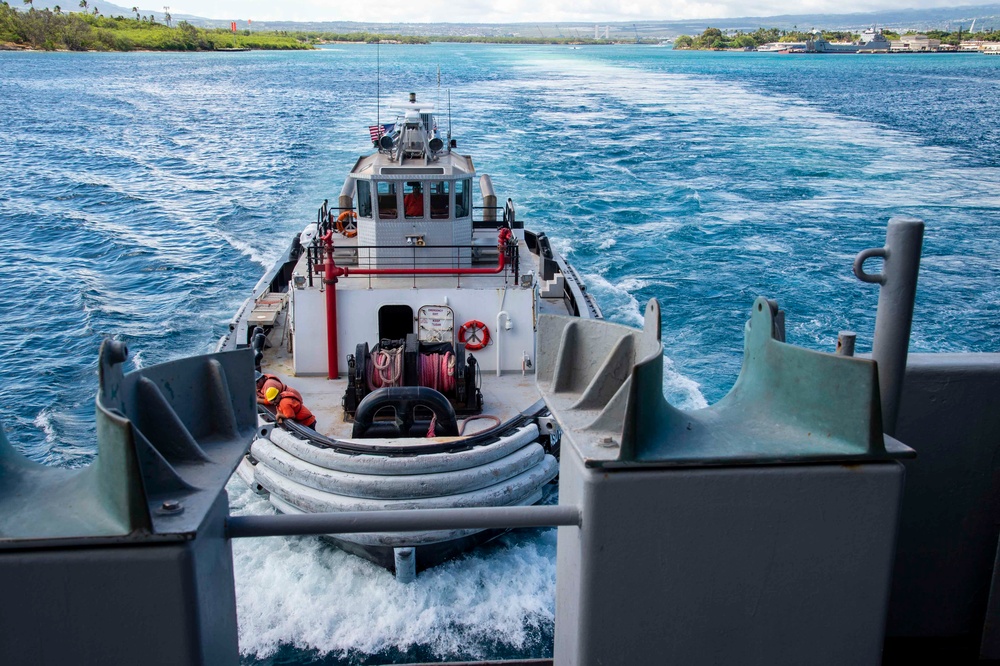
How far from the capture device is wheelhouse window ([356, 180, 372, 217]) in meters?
15.3

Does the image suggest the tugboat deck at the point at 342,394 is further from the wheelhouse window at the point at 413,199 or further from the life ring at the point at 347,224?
the life ring at the point at 347,224

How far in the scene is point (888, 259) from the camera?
2783 mm

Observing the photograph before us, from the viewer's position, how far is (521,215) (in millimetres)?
31469

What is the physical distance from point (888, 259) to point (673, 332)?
59.8 ft

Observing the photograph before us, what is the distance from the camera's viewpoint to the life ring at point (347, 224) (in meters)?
17.7

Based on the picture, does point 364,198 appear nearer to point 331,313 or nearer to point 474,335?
point 331,313

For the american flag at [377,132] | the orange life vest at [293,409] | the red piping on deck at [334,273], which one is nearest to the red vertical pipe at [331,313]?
the red piping on deck at [334,273]

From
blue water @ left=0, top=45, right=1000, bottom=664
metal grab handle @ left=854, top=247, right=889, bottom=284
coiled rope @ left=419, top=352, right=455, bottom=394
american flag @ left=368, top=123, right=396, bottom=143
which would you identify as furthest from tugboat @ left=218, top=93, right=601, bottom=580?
metal grab handle @ left=854, top=247, right=889, bottom=284

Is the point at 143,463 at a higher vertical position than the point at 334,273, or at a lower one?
higher

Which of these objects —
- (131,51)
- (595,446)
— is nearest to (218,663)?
(595,446)

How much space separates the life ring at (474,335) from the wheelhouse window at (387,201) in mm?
2846

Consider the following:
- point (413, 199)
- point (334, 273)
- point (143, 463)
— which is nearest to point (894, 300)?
point (143, 463)

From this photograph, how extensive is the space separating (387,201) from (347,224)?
3.94 meters

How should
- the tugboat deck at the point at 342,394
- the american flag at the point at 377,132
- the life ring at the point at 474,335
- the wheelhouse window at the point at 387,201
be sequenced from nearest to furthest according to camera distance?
the tugboat deck at the point at 342,394 < the life ring at the point at 474,335 < the wheelhouse window at the point at 387,201 < the american flag at the point at 377,132
